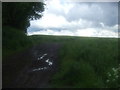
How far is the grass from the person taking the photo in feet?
14.8

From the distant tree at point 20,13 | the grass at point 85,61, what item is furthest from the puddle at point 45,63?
the distant tree at point 20,13

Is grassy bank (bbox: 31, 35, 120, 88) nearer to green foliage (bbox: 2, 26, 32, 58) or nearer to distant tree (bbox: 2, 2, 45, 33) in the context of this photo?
green foliage (bbox: 2, 26, 32, 58)

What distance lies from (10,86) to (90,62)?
182 cm

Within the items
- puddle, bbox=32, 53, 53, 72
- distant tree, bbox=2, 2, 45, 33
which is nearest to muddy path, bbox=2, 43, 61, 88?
puddle, bbox=32, 53, 53, 72

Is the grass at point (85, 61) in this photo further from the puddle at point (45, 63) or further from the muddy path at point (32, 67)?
the puddle at point (45, 63)

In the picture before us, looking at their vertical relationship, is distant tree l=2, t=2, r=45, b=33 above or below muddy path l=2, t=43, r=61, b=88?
above

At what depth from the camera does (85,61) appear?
507 cm

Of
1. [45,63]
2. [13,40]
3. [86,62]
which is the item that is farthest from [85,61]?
[13,40]

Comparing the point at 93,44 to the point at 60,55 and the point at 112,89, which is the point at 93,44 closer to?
the point at 60,55

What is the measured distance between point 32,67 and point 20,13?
2.16 metres

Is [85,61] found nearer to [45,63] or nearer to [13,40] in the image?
[45,63]

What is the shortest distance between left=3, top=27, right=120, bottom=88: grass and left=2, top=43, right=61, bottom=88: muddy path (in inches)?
6.2

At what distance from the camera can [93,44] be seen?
17.5 ft

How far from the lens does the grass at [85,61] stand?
14.8ft
